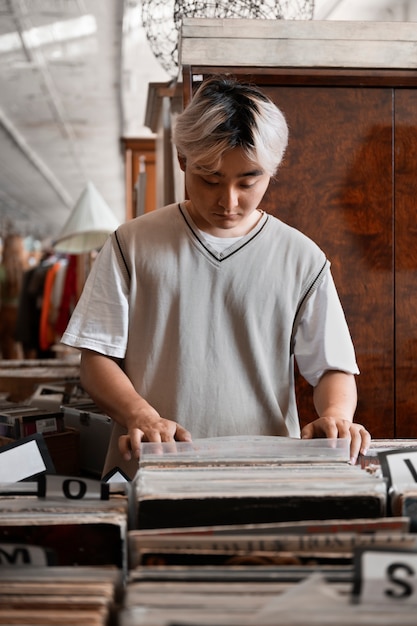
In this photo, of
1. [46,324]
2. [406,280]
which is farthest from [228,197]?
[46,324]

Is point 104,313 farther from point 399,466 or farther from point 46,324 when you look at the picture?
point 46,324

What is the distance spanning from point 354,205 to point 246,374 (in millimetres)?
743

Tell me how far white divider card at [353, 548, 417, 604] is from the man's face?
92cm

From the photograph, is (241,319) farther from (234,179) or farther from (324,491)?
(324,491)

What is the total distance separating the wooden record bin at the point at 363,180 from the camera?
6.75ft

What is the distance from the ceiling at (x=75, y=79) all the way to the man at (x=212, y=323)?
277cm

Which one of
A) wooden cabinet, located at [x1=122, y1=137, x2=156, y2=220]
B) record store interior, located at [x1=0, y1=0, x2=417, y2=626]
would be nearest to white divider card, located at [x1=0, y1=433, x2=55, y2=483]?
record store interior, located at [x1=0, y1=0, x2=417, y2=626]

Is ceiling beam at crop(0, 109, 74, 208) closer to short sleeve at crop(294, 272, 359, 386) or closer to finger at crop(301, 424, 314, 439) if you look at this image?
short sleeve at crop(294, 272, 359, 386)

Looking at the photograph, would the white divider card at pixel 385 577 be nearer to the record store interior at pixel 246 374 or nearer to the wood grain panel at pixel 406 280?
the record store interior at pixel 246 374

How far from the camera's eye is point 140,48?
6.92m

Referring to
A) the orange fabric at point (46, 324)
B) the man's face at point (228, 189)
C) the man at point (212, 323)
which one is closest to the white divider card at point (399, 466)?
the man at point (212, 323)

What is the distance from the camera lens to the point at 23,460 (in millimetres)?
1078

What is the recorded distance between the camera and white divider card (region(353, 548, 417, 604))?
676 mm

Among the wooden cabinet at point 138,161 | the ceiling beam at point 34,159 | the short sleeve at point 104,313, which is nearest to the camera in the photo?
the short sleeve at point 104,313
